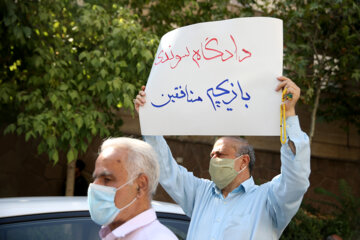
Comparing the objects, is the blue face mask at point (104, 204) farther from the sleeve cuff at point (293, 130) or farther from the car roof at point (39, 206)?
the car roof at point (39, 206)

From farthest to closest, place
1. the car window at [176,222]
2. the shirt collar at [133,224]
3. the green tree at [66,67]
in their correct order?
the green tree at [66,67], the car window at [176,222], the shirt collar at [133,224]

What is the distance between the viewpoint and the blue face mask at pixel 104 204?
6.03 feet

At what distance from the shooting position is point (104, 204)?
1839 mm

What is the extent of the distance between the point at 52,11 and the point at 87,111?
1.37 metres

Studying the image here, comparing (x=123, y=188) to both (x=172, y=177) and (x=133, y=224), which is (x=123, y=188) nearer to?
(x=133, y=224)

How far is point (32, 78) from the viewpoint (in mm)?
5375

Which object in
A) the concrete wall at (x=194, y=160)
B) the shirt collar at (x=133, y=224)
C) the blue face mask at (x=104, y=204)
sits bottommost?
the concrete wall at (x=194, y=160)

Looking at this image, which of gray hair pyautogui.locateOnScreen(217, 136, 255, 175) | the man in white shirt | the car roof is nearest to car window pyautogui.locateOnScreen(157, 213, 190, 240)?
the car roof

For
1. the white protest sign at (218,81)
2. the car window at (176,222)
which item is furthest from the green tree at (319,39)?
the white protest sign at (218,81)

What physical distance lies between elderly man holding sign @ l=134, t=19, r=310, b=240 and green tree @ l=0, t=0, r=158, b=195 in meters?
2.20

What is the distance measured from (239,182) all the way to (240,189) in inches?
1.9

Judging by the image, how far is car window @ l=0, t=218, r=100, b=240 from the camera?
271 centimetres

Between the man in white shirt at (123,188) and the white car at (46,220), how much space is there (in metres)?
1.02

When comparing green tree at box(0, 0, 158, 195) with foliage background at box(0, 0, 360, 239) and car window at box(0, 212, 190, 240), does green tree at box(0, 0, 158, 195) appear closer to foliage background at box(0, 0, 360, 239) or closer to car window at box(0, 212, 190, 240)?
foliage background at box(0, 0, 360, 239)
